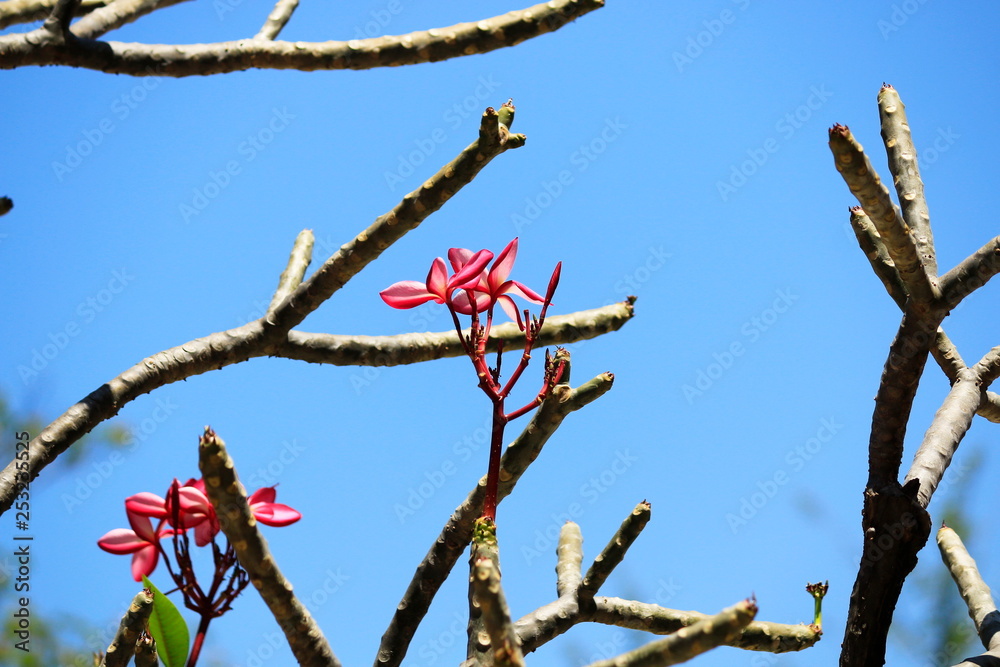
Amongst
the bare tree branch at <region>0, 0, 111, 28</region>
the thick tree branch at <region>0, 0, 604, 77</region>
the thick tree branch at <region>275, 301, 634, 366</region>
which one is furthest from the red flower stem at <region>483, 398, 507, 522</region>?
the bare tree branch at <region>0, 0, 111, 28</region>

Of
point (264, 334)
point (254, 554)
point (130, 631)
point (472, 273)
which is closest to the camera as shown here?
point (254, 554)

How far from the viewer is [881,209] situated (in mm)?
1465

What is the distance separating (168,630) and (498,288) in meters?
0.68

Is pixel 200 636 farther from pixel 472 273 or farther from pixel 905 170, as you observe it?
pixel 905 170

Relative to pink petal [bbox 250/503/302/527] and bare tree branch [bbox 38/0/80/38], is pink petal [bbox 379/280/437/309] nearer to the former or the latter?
pink petal [bbox 250/503/302/527]

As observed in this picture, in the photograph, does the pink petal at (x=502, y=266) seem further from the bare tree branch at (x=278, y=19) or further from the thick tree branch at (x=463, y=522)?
the bare tree branch at (x=278, y=19)

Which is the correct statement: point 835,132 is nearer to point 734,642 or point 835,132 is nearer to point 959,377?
point 734,642

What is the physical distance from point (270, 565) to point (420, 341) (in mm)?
1423

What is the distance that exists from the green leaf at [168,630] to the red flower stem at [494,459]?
1.42 ft

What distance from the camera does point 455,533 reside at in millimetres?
1448

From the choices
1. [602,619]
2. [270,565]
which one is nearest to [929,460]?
[602,619]

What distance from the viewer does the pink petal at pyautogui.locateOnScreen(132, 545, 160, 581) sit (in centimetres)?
111

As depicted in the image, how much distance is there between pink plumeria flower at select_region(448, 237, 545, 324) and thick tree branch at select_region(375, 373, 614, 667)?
17 cm

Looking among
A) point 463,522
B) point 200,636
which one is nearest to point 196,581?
point 200,636
